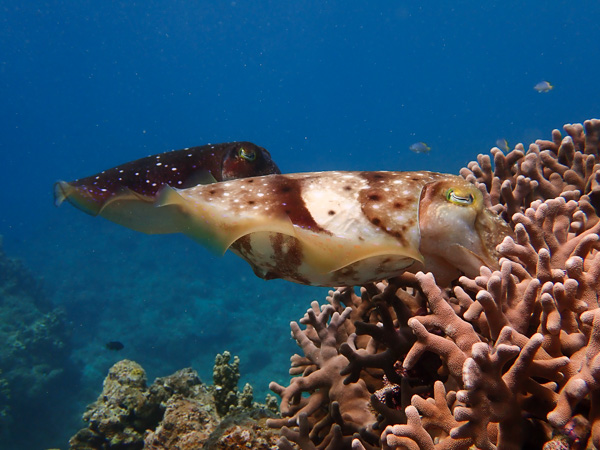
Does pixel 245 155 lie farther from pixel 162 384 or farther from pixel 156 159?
pixel 162 384

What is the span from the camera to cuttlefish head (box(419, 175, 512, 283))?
200 cm

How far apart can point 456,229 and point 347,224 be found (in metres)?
0.61

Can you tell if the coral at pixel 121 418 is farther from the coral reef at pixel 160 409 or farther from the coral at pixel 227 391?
the coral at pixel 227 391

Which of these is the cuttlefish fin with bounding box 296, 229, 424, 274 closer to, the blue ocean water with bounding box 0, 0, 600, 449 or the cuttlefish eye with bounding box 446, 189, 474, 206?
the cuttlefish eye with bounding box 446, 189, 474, 206

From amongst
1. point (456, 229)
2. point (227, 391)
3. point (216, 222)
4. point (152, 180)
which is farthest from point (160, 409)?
point (456, 229)

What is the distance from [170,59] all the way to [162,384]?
17029 centimetres

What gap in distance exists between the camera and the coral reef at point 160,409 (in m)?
5.21

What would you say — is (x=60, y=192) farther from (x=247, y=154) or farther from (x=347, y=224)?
(x=347, y=224)

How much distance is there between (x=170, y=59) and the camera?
499 ft

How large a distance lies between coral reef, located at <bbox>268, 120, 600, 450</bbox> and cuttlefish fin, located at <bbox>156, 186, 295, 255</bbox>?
0.87 metres

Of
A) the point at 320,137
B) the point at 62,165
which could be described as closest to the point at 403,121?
the point at 320,137

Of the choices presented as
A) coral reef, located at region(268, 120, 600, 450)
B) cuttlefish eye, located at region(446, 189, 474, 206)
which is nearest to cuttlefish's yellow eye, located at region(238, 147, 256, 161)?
coral reef, located at region(268, 120, 600, 450)

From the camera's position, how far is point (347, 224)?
2.02 metres

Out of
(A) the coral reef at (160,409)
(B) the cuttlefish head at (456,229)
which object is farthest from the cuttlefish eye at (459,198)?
(A) the coral reef at (160,409)
